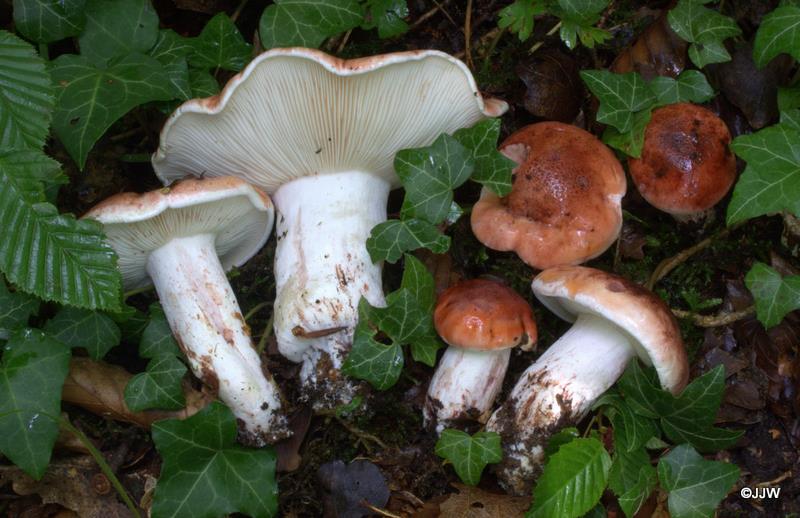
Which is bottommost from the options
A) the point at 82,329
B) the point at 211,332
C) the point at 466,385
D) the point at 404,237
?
the point at 466,385

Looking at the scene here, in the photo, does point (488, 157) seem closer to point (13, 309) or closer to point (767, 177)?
point (767, 177)

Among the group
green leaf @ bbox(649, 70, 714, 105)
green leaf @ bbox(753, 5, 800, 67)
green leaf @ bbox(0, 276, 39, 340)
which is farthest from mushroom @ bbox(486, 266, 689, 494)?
green leaf @ bbox(0, 276, 39, 340)

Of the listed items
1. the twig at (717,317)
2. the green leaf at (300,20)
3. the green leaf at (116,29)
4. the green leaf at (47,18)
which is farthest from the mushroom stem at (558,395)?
the green leaf at (47,18)

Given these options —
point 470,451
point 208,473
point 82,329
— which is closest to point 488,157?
point 470,451

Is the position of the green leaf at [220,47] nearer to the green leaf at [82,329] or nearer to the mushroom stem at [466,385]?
the green leaf at [82,329]

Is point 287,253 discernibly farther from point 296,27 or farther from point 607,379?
point 607,379

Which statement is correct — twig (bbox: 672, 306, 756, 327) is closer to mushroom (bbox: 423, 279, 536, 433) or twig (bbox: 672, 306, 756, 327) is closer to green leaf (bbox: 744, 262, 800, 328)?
green leaf (bbox: 744, 262, 800, 328)
